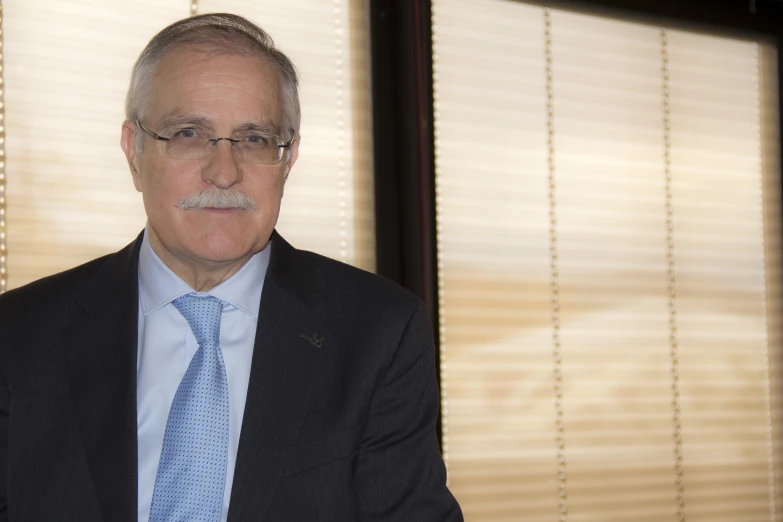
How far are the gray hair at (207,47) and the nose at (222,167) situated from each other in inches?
5.3

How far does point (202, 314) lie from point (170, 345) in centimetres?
8

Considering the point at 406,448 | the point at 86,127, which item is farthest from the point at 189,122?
the point at 86,127

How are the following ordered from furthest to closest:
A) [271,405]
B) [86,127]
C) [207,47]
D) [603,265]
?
[603,265] → [86,127] → [207,47] → [271,405]

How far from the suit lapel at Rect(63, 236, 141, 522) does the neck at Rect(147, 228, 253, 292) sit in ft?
0.19

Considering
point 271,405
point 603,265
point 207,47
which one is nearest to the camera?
point 271,405

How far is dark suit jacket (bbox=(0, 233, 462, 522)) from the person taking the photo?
1437mm

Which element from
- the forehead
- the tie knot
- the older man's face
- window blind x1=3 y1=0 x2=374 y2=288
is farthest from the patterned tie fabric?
window blind x1=3 y1=0 x2=374 y2=288

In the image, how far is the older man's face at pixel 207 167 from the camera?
1.54m

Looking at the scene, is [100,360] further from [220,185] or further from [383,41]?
[383,41]

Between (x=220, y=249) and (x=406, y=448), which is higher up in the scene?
(x=220, y=249)

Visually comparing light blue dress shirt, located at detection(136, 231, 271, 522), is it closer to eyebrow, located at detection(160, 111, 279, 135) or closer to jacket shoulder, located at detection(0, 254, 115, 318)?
jacket shoulder, located at detection(0, 254, 115, 318)

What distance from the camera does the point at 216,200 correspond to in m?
1.53

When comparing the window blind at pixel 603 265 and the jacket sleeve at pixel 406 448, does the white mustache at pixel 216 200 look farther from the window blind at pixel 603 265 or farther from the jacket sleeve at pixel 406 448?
the window blind at pixel 603 265

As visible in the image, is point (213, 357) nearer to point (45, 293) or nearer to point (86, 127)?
point (45, 293)
